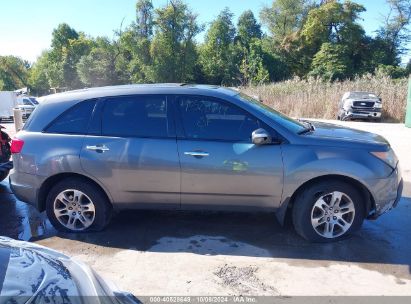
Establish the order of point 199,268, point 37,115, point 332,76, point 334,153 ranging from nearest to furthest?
point 199,268, point 334,153, point 37,115, point 332,76

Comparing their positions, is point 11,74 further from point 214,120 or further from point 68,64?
point 214,120

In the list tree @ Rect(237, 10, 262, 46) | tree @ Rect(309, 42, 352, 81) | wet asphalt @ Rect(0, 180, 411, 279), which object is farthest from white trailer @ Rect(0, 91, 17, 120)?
tree @ Rect(237, 10, 262, 46)

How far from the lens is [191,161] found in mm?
4203

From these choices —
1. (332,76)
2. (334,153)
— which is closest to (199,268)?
(334,153)

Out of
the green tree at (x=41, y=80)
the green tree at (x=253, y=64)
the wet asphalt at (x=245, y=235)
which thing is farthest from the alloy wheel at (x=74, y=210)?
the green tree at (x=41, y=80)

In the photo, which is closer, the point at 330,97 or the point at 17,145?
the point at 17,145

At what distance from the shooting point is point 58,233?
467cm

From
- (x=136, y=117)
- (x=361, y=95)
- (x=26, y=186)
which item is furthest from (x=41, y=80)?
(x=136, y=117)

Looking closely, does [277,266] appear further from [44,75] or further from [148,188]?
[44,75]

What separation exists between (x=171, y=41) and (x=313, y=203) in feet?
140

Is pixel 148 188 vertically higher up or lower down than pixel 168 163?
lower down

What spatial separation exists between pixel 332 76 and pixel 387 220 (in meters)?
38.6

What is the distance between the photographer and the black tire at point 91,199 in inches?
177

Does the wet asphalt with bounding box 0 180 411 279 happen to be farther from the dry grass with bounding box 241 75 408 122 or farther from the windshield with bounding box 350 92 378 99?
the dry grass with bounding box 241 75 408 122
